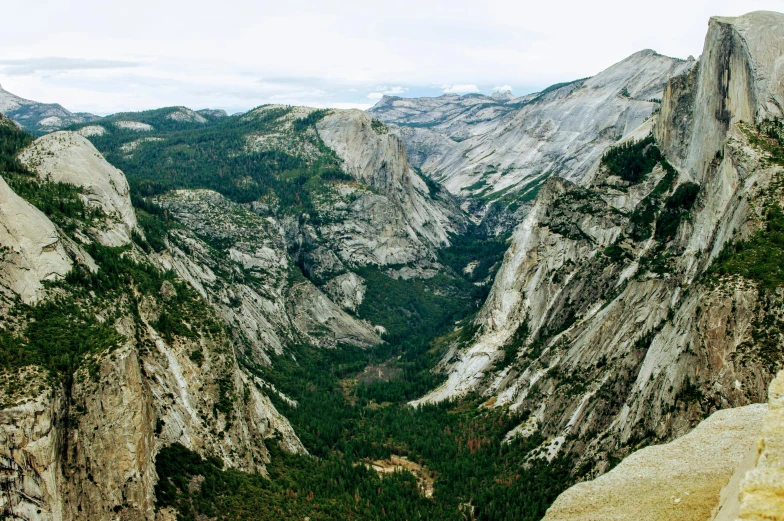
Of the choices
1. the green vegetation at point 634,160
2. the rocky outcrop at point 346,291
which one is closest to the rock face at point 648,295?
the green vegetation at point 634,160

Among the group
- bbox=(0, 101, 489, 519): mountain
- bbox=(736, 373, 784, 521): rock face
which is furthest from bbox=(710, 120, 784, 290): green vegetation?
bbox=(0, 101, 489, 519): mountain

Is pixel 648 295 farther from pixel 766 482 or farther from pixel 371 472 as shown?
pixel 766 482

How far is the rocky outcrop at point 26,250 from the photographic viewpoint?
54250 millimetres

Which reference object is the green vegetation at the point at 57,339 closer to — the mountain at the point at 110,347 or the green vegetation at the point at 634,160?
the mountain at the point at 110,347

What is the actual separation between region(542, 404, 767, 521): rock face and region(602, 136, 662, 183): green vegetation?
75588 mm

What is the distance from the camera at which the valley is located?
46625 millimetres

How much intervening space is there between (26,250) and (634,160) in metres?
101

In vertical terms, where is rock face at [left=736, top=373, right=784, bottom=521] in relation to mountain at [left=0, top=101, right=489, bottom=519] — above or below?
above

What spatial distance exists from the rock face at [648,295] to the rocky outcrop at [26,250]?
6016 cm

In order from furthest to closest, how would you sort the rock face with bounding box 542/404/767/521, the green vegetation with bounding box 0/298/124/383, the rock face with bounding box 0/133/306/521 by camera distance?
the green vegetation with bounding box 0/298/124/383 → the rock face with bounding box 0/133/306/521 → the rock face with bounding box 542/404/767/521

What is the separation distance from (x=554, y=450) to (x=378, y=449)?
31668 millimetres

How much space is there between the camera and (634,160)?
115 meters

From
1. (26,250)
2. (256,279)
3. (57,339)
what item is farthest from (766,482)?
(256,279)

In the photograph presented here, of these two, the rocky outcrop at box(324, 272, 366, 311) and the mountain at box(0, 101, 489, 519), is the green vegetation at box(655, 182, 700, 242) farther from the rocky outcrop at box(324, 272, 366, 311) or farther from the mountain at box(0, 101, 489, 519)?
the rocky outcrop at box(324, 272, 366, 311)
